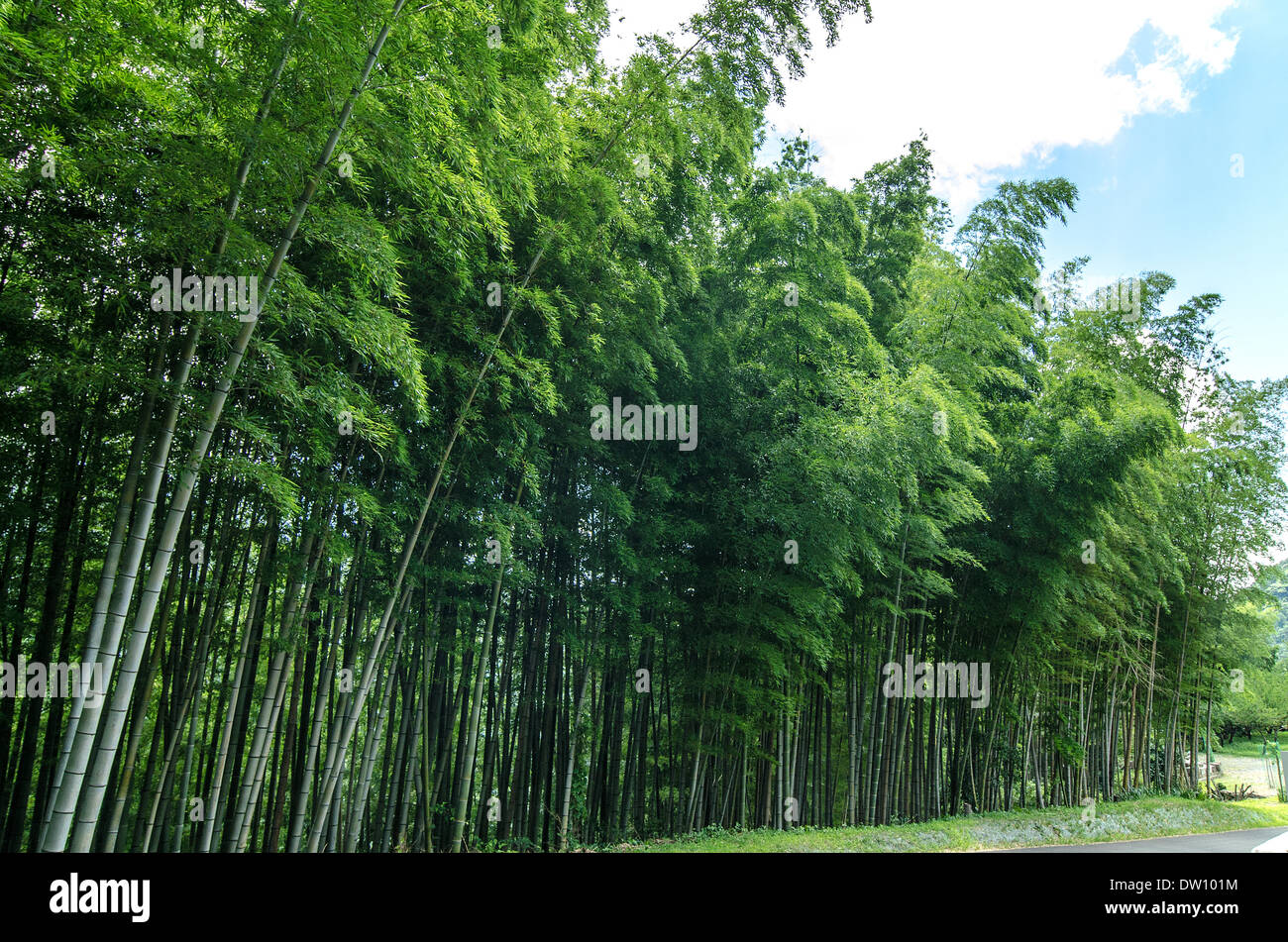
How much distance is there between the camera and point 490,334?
4.86m

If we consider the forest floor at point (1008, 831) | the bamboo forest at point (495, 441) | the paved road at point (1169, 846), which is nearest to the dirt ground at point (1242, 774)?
the forest floor at point (1008, 831)

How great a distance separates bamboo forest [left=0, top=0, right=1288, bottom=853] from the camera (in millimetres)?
3199

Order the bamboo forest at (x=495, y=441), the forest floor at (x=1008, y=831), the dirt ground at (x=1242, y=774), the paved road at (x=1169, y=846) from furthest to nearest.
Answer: the dirt ground at (x=1242, y=774) → the paved road at (x=1169, y=846) → the forest floor at (x=1008, y=831) → the bamboo forest at (x=495, y=441)

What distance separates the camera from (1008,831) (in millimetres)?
7926

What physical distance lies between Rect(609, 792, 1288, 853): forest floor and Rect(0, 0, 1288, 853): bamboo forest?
56cm

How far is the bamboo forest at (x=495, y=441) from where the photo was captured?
3.20 m

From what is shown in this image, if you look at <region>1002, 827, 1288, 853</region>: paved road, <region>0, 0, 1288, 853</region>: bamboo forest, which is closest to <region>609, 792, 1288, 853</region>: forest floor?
<region>1002, 827, 1288, 853</region>: paved road

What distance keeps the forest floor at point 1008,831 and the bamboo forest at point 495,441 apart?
0.56 meters

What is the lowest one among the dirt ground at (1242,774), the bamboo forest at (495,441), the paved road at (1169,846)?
the dirt ground at (1242,774)

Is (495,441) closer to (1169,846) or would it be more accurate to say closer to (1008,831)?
(1008,831)

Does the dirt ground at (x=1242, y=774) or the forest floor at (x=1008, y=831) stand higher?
the forest floor at (x=1008, y=831)

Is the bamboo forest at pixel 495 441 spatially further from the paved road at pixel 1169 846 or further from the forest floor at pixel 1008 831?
the paved road at pixel 1169 846
